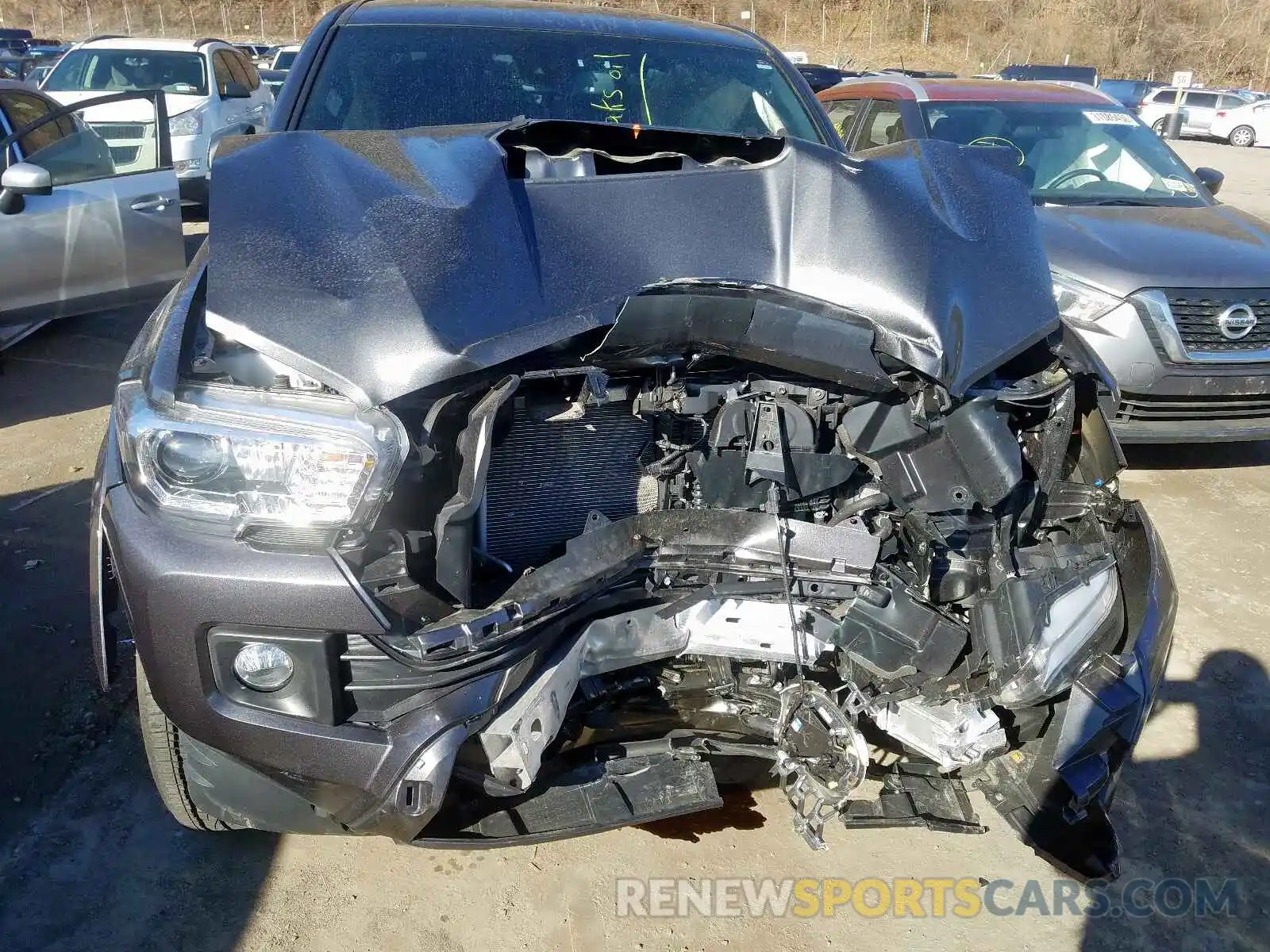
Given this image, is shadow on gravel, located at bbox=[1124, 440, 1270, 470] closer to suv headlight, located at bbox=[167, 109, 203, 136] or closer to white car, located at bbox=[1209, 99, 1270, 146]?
suv headlight, located at bbox=[167, 109, 203, 136]

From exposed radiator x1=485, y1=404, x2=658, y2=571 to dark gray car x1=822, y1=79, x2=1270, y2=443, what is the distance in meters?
2.54

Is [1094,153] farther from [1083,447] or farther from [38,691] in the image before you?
[38,691]

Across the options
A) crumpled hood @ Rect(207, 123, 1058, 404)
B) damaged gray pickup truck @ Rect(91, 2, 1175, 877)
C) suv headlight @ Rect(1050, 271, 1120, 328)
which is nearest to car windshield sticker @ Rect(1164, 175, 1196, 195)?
suv headlight @ Rect(1050, 271, 1120, 328)

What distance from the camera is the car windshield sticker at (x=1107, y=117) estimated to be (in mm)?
5703

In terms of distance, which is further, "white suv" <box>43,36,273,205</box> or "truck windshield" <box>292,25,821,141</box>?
"white suv" <box>43,36,273,205</box>

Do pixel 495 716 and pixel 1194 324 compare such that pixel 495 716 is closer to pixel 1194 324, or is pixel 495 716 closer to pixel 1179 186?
pixel 1194 324

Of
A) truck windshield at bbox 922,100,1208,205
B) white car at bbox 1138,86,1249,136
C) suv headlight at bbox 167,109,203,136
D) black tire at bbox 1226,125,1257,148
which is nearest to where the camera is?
truck windshield at bbox 922,100,1208,205

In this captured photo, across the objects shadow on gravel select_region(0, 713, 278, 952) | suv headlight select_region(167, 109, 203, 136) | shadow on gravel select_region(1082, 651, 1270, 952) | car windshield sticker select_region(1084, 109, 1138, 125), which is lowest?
shadow on gravel select_region(1082, 651, 1270, 952)

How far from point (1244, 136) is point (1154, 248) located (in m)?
24.5

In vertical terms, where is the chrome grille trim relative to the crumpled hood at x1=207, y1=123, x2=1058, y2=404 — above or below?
below

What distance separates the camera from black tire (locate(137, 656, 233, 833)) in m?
2.11

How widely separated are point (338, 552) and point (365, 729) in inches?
13.9

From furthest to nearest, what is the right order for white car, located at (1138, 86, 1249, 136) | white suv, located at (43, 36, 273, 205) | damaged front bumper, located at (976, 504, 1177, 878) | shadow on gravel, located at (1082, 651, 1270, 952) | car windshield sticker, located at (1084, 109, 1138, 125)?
white car, located at (1138, 86, 1249, 136)
white suv, located at (43, 36, 273, 205)
car windshield sticker, located at (1084, 109, 1138, 125)
shadow on gravel, located at (1082, 651, 1270, 952)
damaged front bumper, located at (976, 504, 1177, 878)

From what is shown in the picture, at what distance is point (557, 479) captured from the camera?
217 cm
